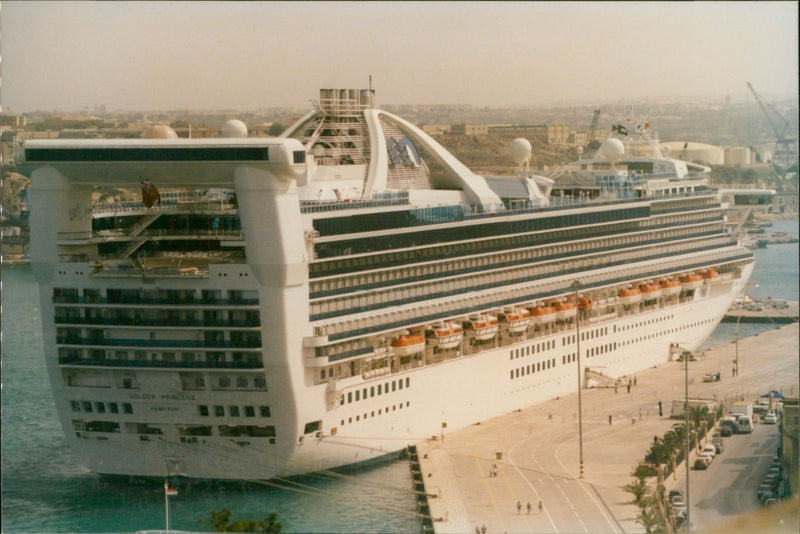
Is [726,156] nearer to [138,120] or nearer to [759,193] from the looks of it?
[759,193]

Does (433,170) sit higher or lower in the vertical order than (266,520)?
higher

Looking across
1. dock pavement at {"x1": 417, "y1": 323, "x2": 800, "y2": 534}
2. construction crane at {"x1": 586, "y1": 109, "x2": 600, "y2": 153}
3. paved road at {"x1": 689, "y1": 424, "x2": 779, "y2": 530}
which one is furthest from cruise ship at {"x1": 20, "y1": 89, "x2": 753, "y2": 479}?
construction crane at {"x1": 586, "y1": 109, "x2": 600, "y2": 153}

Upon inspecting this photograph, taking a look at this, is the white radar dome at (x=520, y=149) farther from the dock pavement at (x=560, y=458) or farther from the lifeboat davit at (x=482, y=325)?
the lifeboat davit at (x=482, y=325)

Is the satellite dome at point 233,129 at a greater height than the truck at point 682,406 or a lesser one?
greater

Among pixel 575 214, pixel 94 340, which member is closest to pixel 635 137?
pixel 575 214

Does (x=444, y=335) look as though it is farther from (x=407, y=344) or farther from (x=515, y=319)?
(x=515, y=319)

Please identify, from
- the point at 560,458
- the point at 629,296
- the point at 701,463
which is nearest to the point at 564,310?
the point at 629,296

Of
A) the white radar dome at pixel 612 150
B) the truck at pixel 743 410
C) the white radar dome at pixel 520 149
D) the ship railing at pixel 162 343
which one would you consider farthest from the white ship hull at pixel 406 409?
the white radar dome at pixel 520 149
